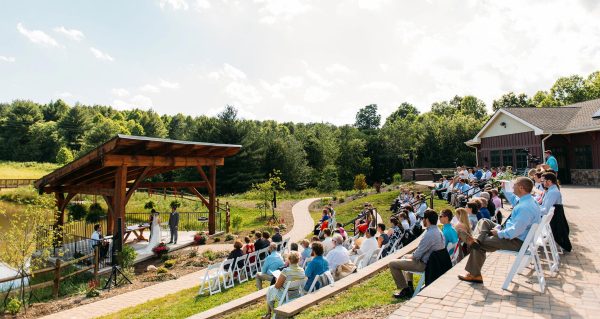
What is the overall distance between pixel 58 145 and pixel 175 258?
56500mm

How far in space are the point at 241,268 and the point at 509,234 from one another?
6.40m

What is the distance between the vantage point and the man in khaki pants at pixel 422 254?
5.30 metres

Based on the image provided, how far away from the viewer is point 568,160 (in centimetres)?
2092

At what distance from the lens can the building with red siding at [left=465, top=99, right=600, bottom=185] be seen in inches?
773

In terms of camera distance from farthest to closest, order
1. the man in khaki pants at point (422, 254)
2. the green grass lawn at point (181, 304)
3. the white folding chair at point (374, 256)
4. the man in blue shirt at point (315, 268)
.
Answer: the white folding chair at point (374, 256), the green grass lawn at point (181, 304), the man in blue shirt at point (315, 268), the man in khaki pants at point (422, 254)

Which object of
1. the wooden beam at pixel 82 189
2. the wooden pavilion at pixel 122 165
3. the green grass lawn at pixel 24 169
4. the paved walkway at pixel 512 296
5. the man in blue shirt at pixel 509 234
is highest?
the green grass lawn at pixel 24 169

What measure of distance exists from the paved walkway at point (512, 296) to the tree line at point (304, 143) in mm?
28402

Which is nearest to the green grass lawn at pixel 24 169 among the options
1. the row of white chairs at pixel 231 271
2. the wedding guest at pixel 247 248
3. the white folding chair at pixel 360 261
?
the wedding guest at pixel 247 248

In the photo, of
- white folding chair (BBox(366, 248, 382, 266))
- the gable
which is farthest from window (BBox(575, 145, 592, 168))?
white folding chair (BBox(366, 248, 382, 266))

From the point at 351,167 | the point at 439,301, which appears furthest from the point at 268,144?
the point at 439,301

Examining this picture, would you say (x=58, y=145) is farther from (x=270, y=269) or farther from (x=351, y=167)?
(x=270, y=269)

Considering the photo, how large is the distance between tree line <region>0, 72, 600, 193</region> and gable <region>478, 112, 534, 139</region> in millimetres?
14021

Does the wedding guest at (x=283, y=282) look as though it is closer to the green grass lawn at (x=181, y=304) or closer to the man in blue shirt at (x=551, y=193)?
the green grass lawn at (x=181, y=304)

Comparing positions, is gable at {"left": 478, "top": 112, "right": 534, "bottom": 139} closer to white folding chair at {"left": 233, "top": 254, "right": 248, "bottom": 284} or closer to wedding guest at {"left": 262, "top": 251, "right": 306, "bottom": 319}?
white folding chair at {"left": 233, "top": 254, "right": 248, "bottom": 284}
